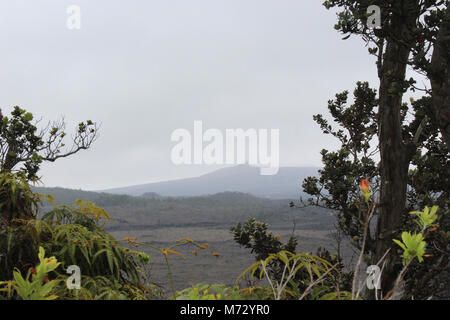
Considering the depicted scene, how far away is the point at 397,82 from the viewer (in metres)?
3.22

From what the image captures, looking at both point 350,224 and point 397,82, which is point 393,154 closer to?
point 397,82

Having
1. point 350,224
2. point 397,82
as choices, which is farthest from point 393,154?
point 350,224

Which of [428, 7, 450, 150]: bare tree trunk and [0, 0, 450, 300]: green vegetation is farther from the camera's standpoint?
[428, 7, 450, 150]: bare tree trunk

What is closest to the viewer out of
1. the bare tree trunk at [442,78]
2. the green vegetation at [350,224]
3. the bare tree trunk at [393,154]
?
the green vegetation at [350,224]

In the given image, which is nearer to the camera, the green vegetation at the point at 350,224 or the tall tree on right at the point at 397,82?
the green vegetation at the point at 350,224

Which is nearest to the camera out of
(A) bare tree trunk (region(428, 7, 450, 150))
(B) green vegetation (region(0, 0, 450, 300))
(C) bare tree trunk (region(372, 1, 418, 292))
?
(B) green vegetation (region(0, 0, 450, 300))

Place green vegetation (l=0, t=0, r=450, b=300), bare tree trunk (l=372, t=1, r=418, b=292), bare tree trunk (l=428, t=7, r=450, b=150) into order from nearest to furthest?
green vegetation (l=0, t=0, r=450, b=300)
bare tree trunk (l=428, t=7, r=450, b=150)
bare tree trunk (l=372, t=1, r=418, b=292)

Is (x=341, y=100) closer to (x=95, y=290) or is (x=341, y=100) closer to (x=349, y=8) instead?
(x=349, y=8)

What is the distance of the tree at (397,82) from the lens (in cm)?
307

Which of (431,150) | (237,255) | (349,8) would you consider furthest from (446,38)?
(237,255)

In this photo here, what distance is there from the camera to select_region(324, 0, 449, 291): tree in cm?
307

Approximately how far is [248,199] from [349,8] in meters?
70.2

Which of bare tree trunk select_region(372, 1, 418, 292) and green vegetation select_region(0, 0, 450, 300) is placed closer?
green vegetation select_region(0, 0, 450, 300)
